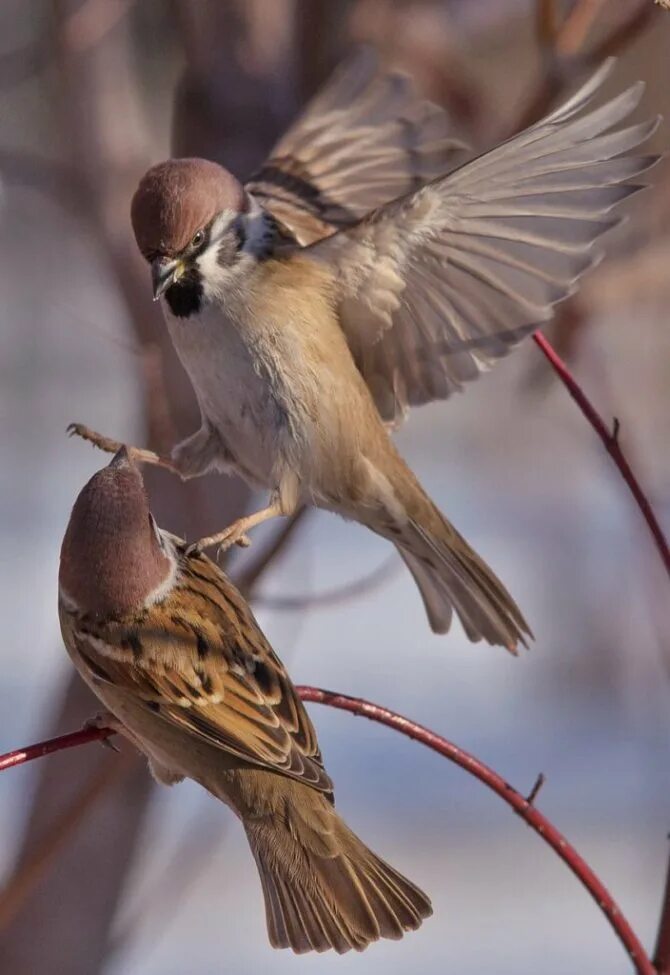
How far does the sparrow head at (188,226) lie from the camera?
173 cm

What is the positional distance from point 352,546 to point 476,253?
107 inches

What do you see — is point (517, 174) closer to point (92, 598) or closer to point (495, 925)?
point (92, 598)

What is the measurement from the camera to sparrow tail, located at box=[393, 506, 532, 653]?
6.37 feet

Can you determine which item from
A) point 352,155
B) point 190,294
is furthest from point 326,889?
point 352,155

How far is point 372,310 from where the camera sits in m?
1.97

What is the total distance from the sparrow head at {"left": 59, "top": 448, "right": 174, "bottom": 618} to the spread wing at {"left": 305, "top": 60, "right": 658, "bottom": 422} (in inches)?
16.9

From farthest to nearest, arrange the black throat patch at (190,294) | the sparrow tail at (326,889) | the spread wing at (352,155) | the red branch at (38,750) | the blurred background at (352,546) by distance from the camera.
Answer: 1. the spread wing at (352,155)
2. the blurred background at (352,546)
3. the black throat patch at (190,294)
4. the sparrow tail at (326,889)
5. the red branch at (38,750)

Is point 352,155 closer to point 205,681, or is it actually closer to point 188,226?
point 188,226

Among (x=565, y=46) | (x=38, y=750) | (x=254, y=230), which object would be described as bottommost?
(x=38, y=750)

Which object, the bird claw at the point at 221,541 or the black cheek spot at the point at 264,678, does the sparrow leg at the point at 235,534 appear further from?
the black cheek spot at the point at 264,678

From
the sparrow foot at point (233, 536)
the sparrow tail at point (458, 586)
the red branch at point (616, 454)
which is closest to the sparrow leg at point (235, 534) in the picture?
the sparrow foot at point (233, 536)

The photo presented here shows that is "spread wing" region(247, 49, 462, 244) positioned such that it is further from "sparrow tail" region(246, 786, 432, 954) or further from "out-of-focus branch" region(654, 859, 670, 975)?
"out-of-focus branch" region(654, 859, 670, 975)

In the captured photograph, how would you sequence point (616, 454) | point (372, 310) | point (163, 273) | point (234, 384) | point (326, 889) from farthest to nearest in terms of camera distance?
1. point (372, 310)
2. point (234, 384)
3. point (163, 273)
4. point (326, 889)
5. point (616, 454)

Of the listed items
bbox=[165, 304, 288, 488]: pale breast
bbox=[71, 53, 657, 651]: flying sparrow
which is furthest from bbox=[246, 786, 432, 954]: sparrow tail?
bbox=[165, 304, 288, 488]: pale breast
